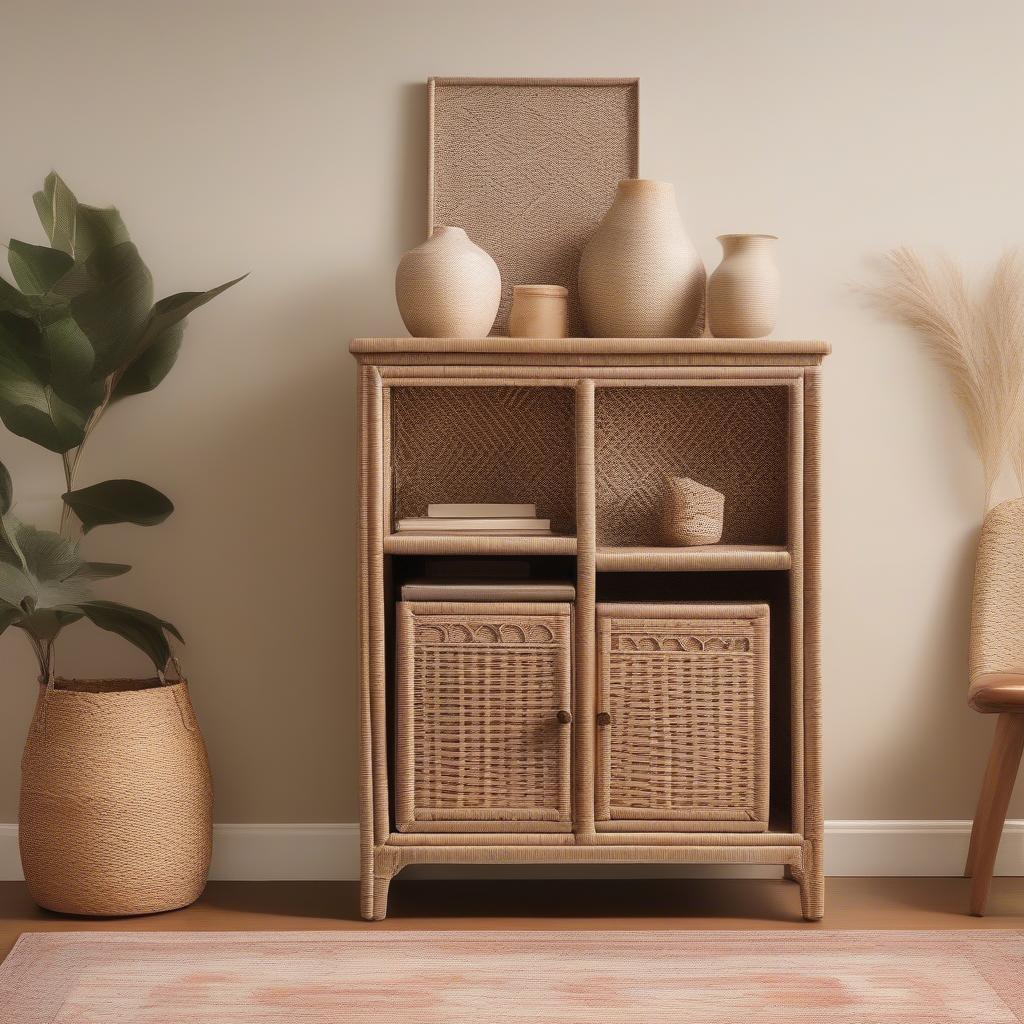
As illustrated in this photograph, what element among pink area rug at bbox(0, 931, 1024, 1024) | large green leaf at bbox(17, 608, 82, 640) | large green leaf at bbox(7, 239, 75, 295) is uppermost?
large green leaf at bbox(7, 239, 75, 295)

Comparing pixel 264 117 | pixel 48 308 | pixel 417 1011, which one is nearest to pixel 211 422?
pixel 48 308

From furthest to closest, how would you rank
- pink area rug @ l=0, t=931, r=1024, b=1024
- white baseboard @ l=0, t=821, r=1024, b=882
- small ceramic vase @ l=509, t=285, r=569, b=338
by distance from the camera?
1. white baseboard @ l=0, t=821, r=1024, b=882
2. small ceramic vase @ l=509, t=285, r=569, b=338
3. pink area rug @ l=0, t=931, r=1024, b=1024

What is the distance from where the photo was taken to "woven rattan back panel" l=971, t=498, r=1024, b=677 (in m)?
2.55

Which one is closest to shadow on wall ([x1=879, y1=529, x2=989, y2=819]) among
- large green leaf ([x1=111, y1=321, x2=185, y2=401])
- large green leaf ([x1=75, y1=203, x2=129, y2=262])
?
large green leaf ([x1=111, y1=321, x2=185, y2=401])

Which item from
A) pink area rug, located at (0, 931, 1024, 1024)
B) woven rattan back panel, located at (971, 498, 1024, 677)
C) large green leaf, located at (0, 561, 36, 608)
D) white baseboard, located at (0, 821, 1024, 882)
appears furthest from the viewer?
white baseboard, located at (0, 821, 1024, 882)

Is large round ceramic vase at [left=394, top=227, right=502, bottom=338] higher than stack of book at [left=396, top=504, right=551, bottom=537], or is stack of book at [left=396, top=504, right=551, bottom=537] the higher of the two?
large round ceramic vase at [left=394, top=227, right=502, bottom=338]

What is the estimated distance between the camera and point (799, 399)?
7.57 ft

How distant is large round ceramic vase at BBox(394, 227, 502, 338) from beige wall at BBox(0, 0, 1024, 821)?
0.32m

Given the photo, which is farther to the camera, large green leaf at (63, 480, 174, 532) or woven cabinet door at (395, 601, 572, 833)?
large green leaf at (63, 480, 174, 532)

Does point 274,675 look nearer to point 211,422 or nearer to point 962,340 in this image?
point 211,422

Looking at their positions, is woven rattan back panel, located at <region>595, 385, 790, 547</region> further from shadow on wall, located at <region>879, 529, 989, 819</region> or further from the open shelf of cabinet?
shadow on wall, located at <region>879, 529, 989, 819</region>

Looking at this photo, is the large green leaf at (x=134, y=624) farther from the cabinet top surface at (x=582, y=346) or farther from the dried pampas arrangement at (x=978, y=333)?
the dried pampas arrangement at (x=978, y=333)

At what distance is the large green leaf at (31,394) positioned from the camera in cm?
236

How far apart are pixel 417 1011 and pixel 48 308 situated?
5.21 ft
